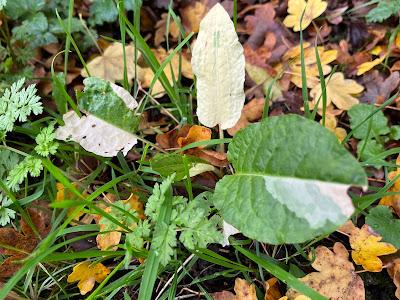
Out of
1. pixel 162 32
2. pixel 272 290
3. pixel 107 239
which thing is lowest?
pixel 272 290

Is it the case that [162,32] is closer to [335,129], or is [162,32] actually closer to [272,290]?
[335,129]

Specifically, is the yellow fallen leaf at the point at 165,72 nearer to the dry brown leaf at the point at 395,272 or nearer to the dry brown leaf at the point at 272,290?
the dry brown leaf at the point at 272,290

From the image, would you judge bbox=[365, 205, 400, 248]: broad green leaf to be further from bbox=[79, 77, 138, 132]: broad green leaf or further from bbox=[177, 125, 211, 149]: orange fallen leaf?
bbox=[79, 77, 138, 132]: broad green leaf

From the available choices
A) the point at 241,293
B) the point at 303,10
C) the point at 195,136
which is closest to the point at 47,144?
the point at 195,136

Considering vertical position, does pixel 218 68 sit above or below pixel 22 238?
above

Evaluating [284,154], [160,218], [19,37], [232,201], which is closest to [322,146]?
[284,154]

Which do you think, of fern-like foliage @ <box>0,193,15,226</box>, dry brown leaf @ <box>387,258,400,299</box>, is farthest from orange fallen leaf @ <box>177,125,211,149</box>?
dry brown leaf @ <box>387,258,400,299</box>
